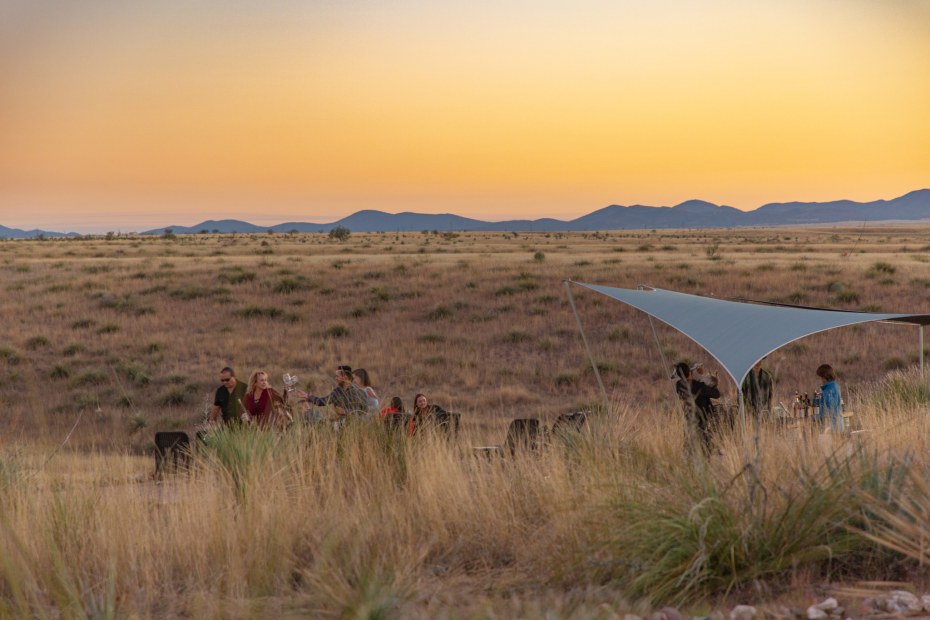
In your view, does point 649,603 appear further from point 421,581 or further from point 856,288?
point 856,288

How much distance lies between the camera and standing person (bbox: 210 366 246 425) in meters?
11.8

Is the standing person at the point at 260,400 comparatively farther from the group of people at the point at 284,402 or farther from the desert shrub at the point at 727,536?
the desert shrub at the point at 727,536

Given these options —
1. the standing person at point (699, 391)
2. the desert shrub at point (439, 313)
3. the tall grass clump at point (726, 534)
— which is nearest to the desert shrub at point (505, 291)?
the desert shrub at point (439, 313)

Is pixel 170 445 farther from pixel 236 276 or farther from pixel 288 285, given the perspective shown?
pixel 236 276

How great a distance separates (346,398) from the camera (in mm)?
10648

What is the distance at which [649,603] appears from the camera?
5055 mm

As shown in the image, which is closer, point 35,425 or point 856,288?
point 35,425

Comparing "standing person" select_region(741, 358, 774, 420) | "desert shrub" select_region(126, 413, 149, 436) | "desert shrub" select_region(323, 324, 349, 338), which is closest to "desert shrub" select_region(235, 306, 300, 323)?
"desert shrub" select_region(323, 324, 349, 338)

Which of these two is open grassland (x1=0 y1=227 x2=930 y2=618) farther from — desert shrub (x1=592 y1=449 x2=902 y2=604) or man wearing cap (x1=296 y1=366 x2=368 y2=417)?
man wearing cap (x1=296 y1=366 x2=368 y2=417)

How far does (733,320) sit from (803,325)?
0.72m

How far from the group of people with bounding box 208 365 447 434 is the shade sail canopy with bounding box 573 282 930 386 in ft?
9.77

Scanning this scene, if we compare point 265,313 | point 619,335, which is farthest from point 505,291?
point 265,313

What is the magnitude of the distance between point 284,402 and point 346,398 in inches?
58.5

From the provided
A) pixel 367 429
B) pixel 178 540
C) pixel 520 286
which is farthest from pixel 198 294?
pixel 178 540
